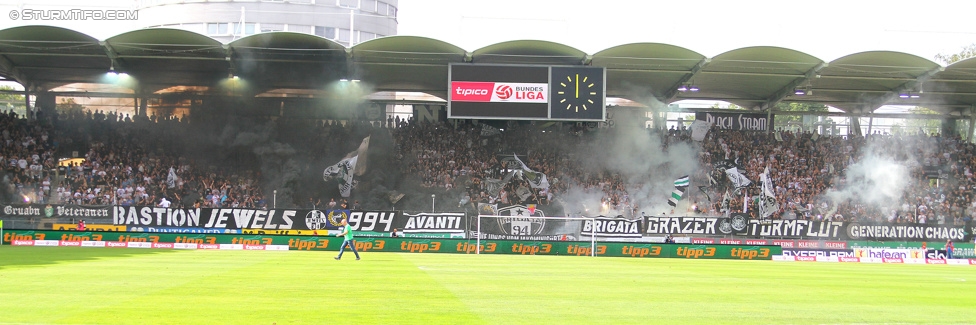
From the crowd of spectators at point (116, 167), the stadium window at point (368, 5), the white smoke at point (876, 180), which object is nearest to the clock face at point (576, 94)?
the white smoke at point (876, 180)

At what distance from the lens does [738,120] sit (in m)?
48.0

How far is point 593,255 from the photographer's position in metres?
34.0

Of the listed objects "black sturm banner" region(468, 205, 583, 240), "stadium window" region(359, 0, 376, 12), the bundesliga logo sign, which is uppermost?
"stadium window" region(359, 0, 376, 12)

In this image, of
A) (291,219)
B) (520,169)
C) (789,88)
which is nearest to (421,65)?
(520,169)

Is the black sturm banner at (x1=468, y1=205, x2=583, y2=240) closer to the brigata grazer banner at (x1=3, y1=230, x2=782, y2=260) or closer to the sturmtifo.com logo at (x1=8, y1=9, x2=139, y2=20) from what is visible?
the brigata grazer banner at (x1=3, y1=230, x2=782, y2=260)

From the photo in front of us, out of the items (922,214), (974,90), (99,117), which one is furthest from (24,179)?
(974,90)

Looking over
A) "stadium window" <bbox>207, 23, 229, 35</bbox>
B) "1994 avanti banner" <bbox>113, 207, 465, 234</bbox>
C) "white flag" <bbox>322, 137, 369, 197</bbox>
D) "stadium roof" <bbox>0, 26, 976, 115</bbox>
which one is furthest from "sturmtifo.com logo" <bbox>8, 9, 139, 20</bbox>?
"stadium window" <bbox>207, 23, 229, 35</bbox>

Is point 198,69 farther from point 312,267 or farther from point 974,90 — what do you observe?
point 974,90

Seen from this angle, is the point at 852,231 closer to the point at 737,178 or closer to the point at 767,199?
the point at 767,199

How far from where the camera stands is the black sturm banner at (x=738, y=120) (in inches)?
1875

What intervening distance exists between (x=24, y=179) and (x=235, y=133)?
10.1 metres

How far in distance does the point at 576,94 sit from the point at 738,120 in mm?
13643

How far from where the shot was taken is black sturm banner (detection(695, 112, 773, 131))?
156 ft

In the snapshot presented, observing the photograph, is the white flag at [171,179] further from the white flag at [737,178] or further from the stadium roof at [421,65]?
the white flag at [737,178]
